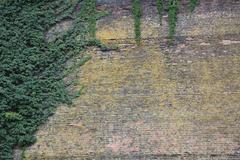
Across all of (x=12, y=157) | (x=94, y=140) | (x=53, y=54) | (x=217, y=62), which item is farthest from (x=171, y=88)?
(x=12, y=157)

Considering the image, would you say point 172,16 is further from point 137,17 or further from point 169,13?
point 137,17

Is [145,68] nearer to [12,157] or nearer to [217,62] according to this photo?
[217,62]

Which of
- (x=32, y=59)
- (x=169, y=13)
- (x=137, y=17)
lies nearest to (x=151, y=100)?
(x=137, y=17)

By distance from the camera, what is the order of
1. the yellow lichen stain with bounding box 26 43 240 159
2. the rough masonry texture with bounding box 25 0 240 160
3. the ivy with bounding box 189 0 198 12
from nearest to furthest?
the rough masonry texture with bounding box 25 0 240 160 → the yellow lichen stain with bounding box 26 43 240 159 → the ivy with bounding box 189 0 198 12

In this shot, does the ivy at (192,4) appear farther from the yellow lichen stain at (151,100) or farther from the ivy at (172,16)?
the yellow lichen stain at (151,100)

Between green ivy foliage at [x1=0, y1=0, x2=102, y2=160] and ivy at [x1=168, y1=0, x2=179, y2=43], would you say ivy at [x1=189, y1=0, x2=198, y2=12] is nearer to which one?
ivy at [x1=168, y1=0, x2=179, y2=43]

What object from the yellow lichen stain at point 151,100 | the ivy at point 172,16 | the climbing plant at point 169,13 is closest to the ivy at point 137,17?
the climbing plant at point 169,13

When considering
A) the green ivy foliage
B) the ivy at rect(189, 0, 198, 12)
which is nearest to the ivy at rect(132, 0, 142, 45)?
the green ivy foliage
